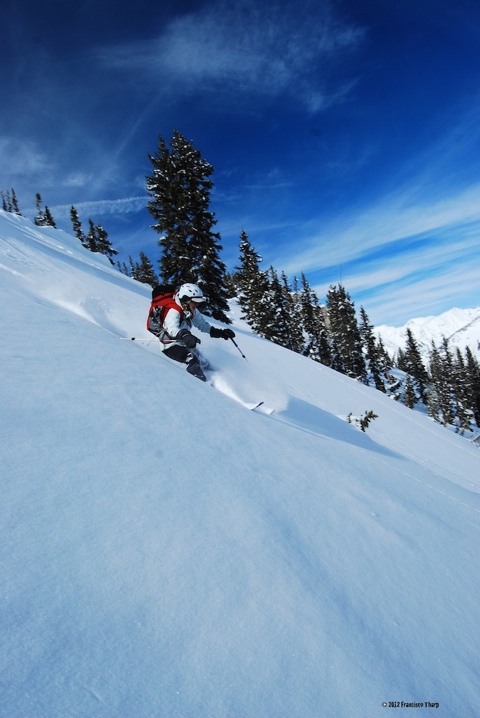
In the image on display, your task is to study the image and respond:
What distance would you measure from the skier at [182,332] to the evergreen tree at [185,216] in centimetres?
1462

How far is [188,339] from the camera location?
5992 mm

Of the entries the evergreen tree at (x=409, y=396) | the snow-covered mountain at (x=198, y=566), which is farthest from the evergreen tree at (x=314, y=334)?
the snow-covered mountain at (x=198, y=566)

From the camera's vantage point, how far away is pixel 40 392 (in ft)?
8.73

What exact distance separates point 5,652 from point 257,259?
36570 mm

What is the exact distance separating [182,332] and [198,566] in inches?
184

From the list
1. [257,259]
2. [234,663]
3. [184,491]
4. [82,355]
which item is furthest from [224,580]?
[257,259]

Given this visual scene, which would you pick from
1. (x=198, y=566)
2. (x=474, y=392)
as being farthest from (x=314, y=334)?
(x=198, y=566)

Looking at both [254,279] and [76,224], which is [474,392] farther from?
[76,224]

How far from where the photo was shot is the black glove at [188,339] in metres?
5.98

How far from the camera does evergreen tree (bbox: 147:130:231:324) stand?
21.1 metres

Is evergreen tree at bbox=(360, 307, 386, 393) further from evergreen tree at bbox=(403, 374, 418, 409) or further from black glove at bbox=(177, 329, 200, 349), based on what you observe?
black glove at bbox=(177, 329, 200, 349)

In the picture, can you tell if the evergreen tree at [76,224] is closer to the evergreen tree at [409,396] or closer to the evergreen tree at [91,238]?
the evergreen tree at [91,238]

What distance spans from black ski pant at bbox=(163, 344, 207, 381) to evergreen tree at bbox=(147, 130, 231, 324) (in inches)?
599

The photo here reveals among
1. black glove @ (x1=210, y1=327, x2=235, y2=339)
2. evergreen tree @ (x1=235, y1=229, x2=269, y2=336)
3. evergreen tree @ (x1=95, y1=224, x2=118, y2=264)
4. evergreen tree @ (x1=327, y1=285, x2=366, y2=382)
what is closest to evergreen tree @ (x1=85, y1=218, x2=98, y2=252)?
evergreen tree @ (x1=95, y1=224, x2=118, y2=264)
